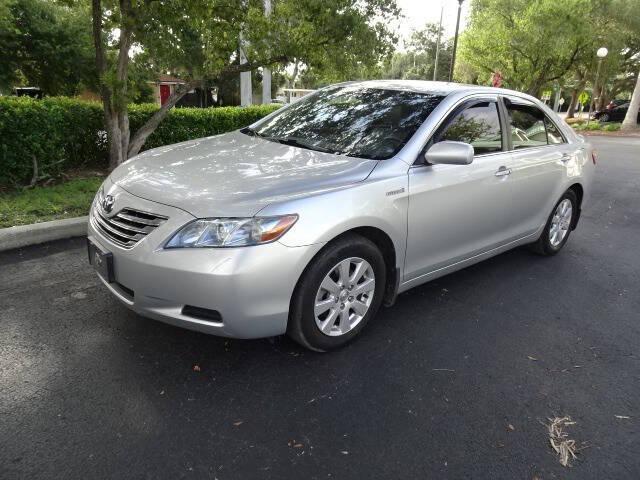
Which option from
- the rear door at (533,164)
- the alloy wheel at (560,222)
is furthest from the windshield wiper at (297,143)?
the alloy wheel at (560,222)

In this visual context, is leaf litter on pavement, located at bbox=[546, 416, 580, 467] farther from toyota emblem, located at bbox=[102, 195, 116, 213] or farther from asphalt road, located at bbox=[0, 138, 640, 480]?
toyota emblem, located at bbox=[102, 195, 116, 213]

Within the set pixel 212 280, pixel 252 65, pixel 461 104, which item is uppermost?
pixel 252 65

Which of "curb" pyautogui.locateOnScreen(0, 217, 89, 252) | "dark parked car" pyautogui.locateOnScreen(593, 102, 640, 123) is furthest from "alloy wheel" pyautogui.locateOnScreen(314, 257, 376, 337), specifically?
"dark parked car" pyautogui.locateOnScreen(593, 102, 640, 123)

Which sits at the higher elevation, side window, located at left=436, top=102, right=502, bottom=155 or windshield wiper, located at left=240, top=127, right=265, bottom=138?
side window, located at left=436, top=102, right=502, bottom=155

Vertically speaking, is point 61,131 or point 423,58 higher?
point 423,58

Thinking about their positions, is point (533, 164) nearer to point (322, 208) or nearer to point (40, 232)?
point (322, 208)

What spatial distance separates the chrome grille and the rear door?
282 centimetres

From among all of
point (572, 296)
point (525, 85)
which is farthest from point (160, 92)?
point (572, 296)

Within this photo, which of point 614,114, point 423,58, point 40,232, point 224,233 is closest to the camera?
point 224,233

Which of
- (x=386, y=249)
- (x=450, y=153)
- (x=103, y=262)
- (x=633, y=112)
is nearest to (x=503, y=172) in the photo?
(x=450, y=153)

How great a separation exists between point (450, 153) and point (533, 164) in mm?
1519

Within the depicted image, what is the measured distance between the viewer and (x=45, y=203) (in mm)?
5492

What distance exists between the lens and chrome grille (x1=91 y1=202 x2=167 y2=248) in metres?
2.73

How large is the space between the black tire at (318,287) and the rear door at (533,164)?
5.61 feet
